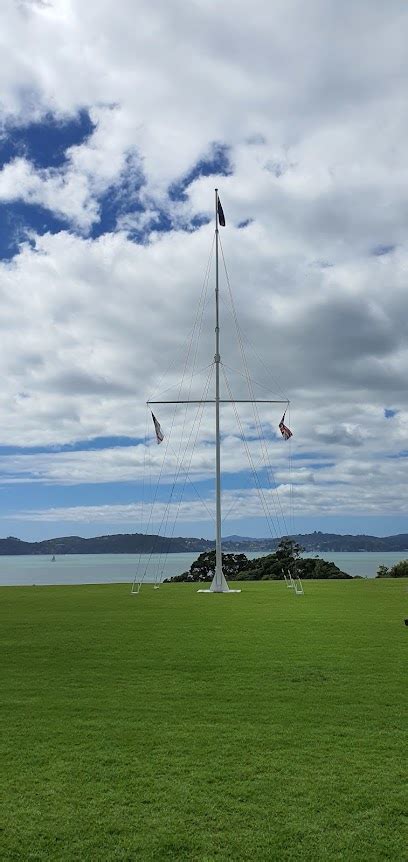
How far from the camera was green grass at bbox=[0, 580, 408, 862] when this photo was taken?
5.47 meters

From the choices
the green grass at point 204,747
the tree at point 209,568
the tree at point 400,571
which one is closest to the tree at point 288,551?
the tree at point 209,568

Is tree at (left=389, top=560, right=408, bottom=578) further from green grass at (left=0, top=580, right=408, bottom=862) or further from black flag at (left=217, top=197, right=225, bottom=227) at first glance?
green grass at (left=0, top=580, right=408, bottom=862)

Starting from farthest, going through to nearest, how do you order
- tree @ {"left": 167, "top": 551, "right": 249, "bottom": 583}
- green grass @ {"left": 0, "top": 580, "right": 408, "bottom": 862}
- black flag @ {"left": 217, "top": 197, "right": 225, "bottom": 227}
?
tree @ {"left": 167, "top": 551, "right": 249, "bottom": 583} < black flag @ {"left": 217, "top": 197, "right": 225, "bottom": 227} < green grass @ {"left": 0, "top": 580, "right": 408, "bottom": 862}

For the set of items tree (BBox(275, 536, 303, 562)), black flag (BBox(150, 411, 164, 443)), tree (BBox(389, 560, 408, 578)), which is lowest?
tree (BBox(389, 560, 408, 578))

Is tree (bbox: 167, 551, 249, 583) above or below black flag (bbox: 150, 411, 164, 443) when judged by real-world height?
below

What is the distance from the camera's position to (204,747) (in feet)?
24.5

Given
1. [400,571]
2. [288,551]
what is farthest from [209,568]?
[400,571]

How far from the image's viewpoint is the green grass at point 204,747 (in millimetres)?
5473

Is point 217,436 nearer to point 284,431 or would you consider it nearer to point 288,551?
point 284,431

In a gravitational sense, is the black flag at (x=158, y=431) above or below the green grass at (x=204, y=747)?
above

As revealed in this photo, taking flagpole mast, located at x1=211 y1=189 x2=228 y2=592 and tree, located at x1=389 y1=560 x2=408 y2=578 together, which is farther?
tree, located at x1=389 y1=560 x2=408 y2=578

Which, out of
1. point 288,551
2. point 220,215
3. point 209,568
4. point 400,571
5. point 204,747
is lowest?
point 204,747

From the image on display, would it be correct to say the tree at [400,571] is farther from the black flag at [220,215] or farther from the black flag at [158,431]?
the black flag at [220,215]

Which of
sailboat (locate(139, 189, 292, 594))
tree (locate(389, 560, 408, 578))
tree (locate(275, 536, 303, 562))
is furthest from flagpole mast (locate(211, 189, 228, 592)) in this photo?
tree (locate(275, 536, 303, 562))
